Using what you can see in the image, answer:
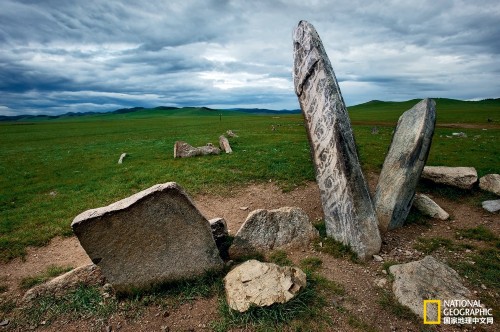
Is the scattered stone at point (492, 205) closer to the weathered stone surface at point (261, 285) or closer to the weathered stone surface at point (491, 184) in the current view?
the weathered stone surface at point (491, 184)

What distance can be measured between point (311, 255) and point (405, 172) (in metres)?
4.08

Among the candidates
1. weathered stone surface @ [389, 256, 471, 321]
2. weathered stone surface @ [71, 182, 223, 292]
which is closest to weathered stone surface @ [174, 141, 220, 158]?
weathered stone surface @ [71, 182, 223, 292]

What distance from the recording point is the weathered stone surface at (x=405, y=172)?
961cm

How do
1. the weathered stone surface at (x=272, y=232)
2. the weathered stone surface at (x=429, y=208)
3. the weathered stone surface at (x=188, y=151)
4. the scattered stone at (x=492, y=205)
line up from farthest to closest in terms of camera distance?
the weathered stone surface at (x=188, y=151), the scattered stone at (x=492, y=205), the weathered stone surface at (x=429, y=208), the weathered stone surface at (x=272, y=232)

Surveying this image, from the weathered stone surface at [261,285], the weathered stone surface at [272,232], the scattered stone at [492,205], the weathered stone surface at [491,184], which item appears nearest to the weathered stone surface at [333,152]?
the weathered stone surface at [272,232]

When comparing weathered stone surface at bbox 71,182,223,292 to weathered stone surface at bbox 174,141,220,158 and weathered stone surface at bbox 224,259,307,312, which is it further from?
weathered stone surface at bbox 174,141,220,158

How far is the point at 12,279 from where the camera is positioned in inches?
318

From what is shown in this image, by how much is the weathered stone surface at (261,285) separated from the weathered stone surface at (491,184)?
31.9ft

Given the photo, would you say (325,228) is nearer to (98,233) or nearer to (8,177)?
(98,233)

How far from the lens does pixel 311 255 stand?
8.51m

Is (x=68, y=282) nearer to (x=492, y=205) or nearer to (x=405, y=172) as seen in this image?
(x=405, y=172)

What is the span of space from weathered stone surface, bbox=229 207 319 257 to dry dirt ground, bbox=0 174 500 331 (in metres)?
0.49

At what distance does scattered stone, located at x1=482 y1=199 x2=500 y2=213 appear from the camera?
422 inches

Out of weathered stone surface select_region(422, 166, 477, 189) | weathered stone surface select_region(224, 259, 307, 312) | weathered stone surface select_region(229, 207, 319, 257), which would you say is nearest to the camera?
weathered stone surface select_region(224, 259, 307, 312)
